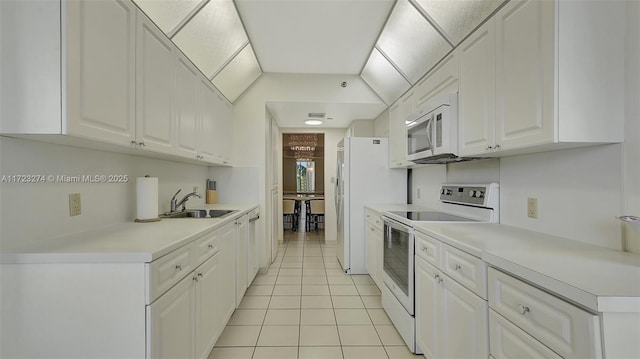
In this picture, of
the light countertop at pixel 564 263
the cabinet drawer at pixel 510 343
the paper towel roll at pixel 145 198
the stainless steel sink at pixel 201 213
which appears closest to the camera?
the light countertop at pixel 564 263

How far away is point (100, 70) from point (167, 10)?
828mm

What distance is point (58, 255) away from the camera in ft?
3.45

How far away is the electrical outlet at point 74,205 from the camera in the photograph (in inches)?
54.3

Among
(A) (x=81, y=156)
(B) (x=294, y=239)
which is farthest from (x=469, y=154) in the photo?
(B) (x=294, y=239)

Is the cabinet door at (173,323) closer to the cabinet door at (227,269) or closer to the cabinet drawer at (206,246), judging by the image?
the cabinet drawer at (206,246)

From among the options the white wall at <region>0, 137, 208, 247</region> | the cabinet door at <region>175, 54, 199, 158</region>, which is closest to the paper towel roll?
the white wall at <region>0, 137, 208, 247</region>

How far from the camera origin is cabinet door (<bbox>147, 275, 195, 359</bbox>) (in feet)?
3.68

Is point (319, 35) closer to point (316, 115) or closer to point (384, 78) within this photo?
point (384, 78)

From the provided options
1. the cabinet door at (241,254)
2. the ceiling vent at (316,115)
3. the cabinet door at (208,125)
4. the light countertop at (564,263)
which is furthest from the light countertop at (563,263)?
the ceiling vent at (316,115)

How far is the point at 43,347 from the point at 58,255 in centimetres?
36

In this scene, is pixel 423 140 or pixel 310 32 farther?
pixel 310 32

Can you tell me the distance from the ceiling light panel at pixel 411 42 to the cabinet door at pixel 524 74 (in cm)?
67

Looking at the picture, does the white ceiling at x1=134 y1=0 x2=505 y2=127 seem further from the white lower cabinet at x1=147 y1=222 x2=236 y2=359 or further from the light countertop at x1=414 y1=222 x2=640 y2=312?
the white lower cabinet at x1=147 y1=222 x2=236 y2=359

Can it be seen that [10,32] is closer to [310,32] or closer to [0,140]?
[0,140]
